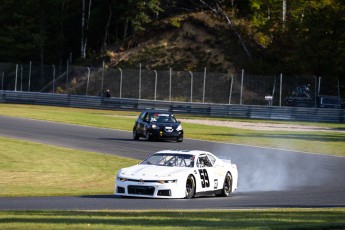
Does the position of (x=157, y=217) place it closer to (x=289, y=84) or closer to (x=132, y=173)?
(x=132, y=173)

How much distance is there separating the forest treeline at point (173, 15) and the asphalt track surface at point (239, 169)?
2521 centimetres

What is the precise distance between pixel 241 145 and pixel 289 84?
77.2 ft

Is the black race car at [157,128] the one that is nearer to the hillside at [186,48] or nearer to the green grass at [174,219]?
the green grass at [174,219]

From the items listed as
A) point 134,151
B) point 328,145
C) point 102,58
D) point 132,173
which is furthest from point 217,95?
point 132,173

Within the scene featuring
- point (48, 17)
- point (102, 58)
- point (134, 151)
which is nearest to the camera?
point (134, 151)

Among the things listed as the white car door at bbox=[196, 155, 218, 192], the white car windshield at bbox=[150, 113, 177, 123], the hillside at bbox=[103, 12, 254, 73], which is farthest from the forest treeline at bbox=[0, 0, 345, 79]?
the white car door at bbox=[196, 155, 218, 192]

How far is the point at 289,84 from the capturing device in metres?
60.8

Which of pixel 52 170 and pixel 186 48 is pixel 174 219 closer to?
pixel 52 170

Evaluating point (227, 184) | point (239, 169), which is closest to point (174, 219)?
point (227, 184)

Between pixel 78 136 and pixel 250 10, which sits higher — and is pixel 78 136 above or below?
below

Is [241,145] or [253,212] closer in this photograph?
[253,212]

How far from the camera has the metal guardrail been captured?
188ft

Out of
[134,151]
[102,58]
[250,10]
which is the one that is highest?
[250,10]

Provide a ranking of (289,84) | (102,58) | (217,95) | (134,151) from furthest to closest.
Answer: (102,58)
(217,95)
(289,84)
(134,151)
